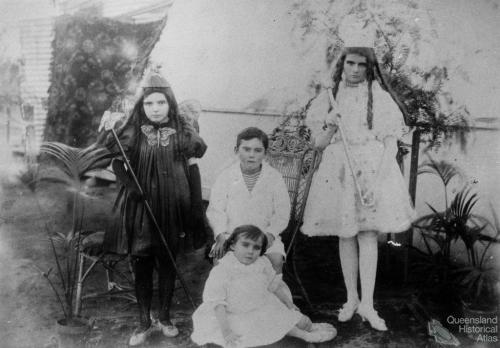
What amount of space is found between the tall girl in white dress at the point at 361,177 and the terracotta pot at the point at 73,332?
4.73 feet

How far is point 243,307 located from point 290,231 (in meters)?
0.59

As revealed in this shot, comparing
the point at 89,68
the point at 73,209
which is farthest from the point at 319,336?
the point at 89,68

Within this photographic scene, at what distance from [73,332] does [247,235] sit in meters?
1.15

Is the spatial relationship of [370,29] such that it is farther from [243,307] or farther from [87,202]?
[87,202]

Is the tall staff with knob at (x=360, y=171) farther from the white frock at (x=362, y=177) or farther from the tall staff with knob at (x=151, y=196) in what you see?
the tall staff with knob at (x=151, y=196)

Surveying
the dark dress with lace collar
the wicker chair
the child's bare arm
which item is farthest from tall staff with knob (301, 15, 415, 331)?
the dark dress with lace collar

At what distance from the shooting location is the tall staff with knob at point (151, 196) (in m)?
2.97

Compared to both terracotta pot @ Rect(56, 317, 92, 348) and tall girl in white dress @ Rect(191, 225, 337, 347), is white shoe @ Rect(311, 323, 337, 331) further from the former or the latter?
terracotta pot @ Rect(56, 317, 92, 348)

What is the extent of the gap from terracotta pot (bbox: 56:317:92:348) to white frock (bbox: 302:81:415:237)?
1434 mm

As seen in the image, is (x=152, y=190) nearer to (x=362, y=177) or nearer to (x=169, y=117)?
(x=169, y=117)

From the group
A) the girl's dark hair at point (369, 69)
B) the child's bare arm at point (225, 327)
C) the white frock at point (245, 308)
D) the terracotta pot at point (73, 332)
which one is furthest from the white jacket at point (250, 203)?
the terracotta pot at point (73, 332)

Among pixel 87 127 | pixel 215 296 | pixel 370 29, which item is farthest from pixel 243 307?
pixel 370 29

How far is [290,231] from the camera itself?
317cm

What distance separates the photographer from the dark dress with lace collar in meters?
2.98
